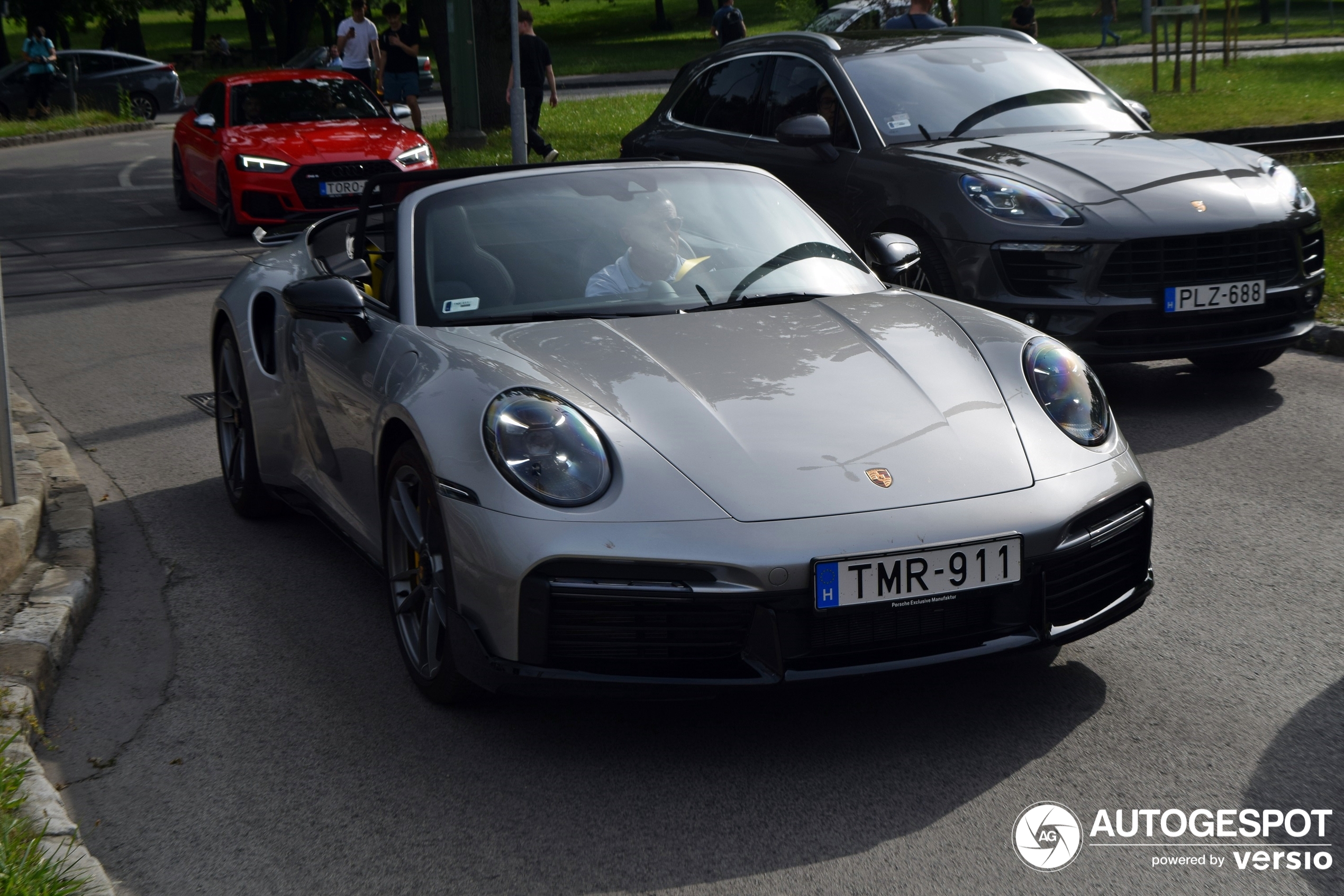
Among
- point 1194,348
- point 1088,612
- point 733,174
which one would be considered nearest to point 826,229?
point 733,174

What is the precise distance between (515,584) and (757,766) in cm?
71

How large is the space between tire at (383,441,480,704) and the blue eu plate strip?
0.89 m

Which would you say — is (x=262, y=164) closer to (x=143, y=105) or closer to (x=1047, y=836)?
(x=1047, y=836)

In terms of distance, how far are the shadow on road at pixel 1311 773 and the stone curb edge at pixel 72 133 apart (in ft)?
89.3

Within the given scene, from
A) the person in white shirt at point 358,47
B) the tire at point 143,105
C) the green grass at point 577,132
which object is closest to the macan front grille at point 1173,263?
the green grass at point 577,132

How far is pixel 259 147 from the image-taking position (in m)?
13.8

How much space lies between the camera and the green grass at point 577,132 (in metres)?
17.8

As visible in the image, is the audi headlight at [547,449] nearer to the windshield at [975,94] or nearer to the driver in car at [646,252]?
the driver in car at [646,252]

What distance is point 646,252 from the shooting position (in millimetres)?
4621

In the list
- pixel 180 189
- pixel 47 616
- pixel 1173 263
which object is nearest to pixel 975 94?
pixel 1173 263

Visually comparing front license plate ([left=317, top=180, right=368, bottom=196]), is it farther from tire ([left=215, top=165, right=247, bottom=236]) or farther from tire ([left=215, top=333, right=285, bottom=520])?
tire ([left=215, top=333, right=285, bottom=520])

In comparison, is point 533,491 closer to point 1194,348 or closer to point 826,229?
point 826,229

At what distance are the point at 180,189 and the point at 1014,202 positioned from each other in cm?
1187

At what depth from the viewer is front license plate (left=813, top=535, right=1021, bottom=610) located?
128 inches
